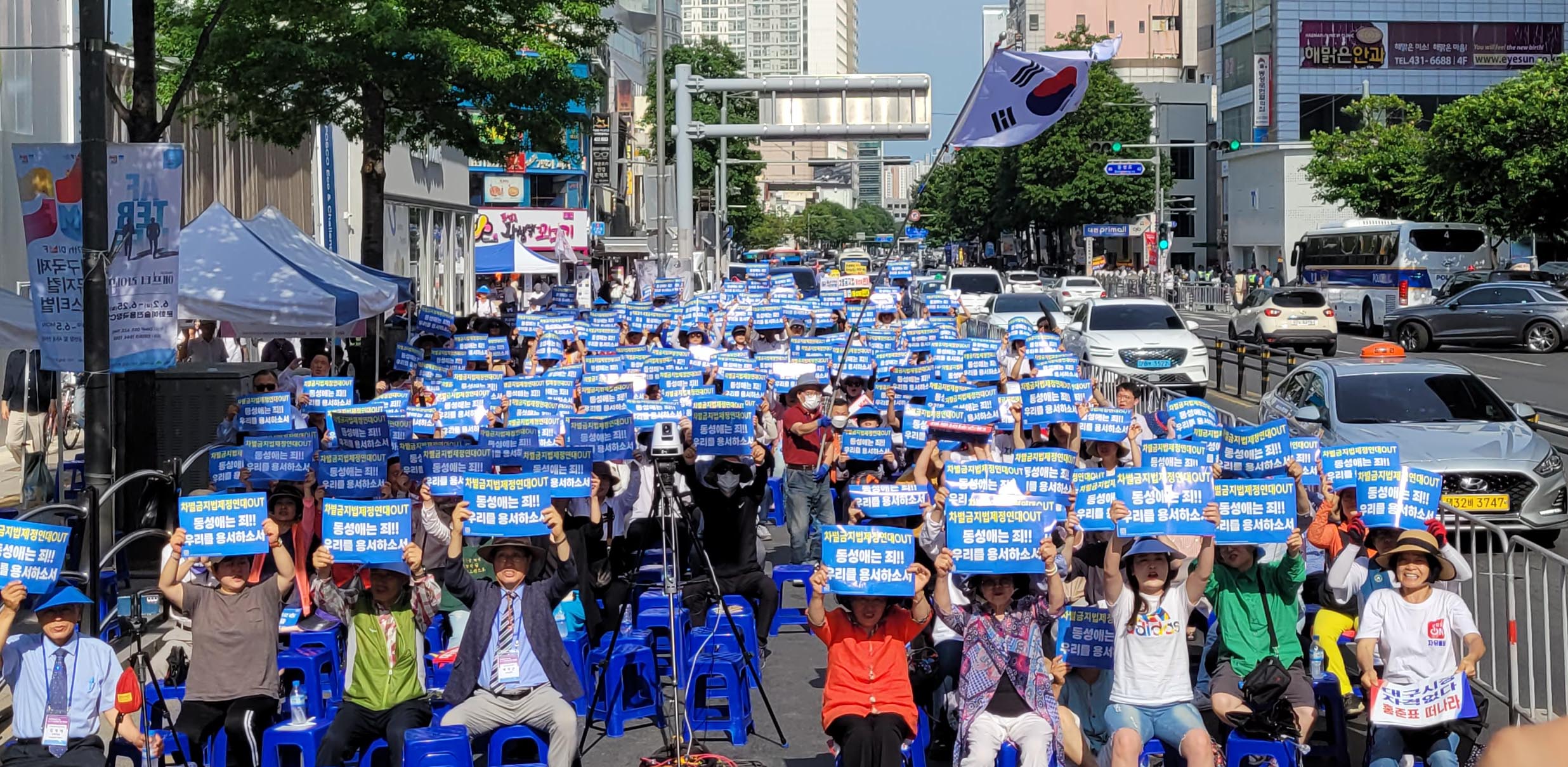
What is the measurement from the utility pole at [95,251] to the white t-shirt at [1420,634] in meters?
7.31

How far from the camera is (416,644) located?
8.30 m

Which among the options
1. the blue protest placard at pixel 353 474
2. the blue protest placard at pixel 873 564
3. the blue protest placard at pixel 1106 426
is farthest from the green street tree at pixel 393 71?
the blue protest placard at pixel 873 564

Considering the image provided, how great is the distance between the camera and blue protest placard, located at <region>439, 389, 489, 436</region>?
14508mm

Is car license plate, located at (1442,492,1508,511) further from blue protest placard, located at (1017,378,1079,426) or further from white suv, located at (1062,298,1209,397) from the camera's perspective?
white suv, located at (1062,298,1209,397)

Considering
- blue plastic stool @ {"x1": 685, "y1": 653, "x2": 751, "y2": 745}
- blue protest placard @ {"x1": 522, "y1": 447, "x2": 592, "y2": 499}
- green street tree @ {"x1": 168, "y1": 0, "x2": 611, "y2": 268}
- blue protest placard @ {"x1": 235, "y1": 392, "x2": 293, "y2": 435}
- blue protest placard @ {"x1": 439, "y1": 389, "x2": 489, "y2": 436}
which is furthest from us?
green street tree @ {"x1": 168, "y1": 0, "x2": 611, "y2": 268}

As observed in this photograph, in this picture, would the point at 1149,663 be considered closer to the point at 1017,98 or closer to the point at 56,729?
the point at 56,729

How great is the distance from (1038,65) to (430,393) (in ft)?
47.6

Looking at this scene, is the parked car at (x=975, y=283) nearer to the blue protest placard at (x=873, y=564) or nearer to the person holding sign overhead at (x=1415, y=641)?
the person holding sign overhead at (x=1415, y=641)

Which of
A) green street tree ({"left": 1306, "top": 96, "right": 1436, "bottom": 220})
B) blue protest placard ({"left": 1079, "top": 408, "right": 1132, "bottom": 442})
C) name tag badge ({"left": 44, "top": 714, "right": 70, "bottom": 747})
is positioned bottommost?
name tag badge ({"left": 44, "top": 714, "right": 70, "bottom": 747})

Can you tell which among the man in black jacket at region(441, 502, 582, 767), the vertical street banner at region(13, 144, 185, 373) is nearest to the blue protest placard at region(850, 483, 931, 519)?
the man in black jacket at region(441, 502, 582, 767)

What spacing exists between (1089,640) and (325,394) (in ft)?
28.9

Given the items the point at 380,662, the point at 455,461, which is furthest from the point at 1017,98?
the point at 380,662

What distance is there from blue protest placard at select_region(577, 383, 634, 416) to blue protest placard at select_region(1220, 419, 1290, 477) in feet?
17.3

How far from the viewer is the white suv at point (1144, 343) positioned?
2559cm
